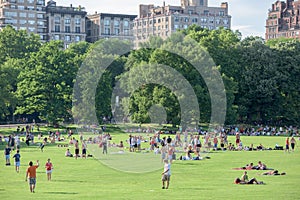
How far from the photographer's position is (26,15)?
633 ft

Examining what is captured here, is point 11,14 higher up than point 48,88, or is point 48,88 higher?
point 11,14

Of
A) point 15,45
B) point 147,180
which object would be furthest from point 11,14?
point 147,180

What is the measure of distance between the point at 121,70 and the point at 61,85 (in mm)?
25535

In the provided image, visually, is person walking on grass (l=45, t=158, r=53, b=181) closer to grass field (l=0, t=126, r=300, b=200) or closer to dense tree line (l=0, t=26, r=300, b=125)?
grass field (l=0, t=126, r=300, b=200)

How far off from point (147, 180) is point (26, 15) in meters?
159

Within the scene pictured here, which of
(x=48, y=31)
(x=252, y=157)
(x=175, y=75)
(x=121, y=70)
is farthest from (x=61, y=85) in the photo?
(x=48, y=31)

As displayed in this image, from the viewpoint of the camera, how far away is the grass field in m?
33.4

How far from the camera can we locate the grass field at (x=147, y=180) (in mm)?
33375

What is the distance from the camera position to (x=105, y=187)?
1443 inches

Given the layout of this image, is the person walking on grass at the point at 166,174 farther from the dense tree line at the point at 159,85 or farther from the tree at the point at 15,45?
the tree at the point at 15,45

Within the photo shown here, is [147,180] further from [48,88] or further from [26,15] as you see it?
[26,15]

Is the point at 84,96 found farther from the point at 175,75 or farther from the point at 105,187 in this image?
the point at 105,187

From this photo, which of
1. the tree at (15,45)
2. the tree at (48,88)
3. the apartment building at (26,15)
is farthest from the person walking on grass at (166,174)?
the apartment building at (26,15)

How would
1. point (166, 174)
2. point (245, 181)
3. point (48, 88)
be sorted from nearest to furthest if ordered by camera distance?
point (166, 174) → point (245, 181) → point (48, 88)
